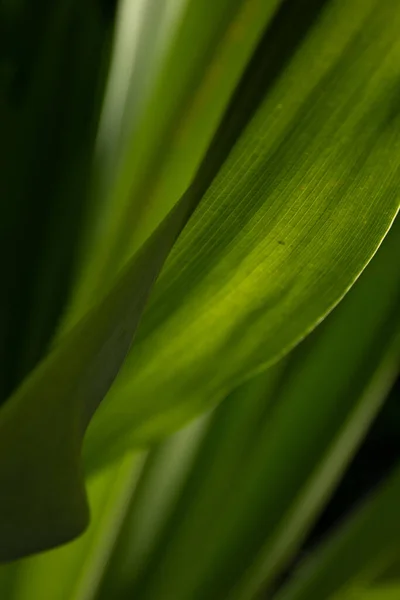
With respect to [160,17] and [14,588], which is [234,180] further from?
[14,588]

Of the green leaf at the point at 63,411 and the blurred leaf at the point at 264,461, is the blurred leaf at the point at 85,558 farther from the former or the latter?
the green leaf at the point at 63,411

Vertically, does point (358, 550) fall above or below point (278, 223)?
below

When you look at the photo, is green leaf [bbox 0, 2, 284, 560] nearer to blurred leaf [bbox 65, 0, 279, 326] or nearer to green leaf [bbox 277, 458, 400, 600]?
blurred leaf [bbox 65, 0, 279, 326]

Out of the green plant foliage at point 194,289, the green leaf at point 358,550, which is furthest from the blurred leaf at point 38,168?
the green leaf at point 358,550

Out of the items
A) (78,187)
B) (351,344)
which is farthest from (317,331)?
(78,187)

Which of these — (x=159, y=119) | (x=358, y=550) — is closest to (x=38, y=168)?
(x=159, y=119)

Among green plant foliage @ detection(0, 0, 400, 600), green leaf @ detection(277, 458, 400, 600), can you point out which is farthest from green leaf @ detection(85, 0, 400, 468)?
green leaf @ detection(277, 458, 400, 600)

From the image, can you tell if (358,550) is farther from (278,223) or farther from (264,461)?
(278,223)
